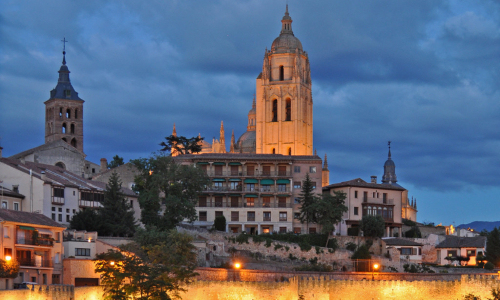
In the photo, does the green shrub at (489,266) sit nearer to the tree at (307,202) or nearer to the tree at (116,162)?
the tree at (307,202)

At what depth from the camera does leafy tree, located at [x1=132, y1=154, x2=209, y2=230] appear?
83438 millimetres

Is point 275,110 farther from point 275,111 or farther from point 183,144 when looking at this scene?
point 183,144

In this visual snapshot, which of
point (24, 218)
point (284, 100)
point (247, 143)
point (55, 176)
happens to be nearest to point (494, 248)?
point (55, 176)

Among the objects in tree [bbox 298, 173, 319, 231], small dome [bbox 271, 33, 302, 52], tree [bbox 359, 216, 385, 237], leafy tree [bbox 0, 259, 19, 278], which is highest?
small dome [bbox 271, 33, 302, 52]

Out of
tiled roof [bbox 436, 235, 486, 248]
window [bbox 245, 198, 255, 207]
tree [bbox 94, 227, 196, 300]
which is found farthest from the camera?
window [bbox 245, 198, 255, 207]

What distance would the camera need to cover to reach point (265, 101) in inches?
5251

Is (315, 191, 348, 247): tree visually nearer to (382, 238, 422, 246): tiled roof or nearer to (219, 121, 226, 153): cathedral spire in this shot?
(382, 238, 422, 246): tiled roof

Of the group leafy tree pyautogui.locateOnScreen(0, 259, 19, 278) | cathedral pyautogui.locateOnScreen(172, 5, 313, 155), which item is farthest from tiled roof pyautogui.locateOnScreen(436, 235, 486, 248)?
leafy tree pyautogui.locateOnScreen(0, 259, 19, 278)

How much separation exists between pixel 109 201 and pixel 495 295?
34.2 meters

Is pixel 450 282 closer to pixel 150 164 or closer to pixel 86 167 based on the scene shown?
pixel 150 164

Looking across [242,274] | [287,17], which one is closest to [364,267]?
[242,274]

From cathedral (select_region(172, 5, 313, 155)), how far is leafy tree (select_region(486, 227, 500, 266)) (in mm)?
42803

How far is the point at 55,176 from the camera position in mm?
84875

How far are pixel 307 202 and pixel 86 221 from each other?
2859cm
